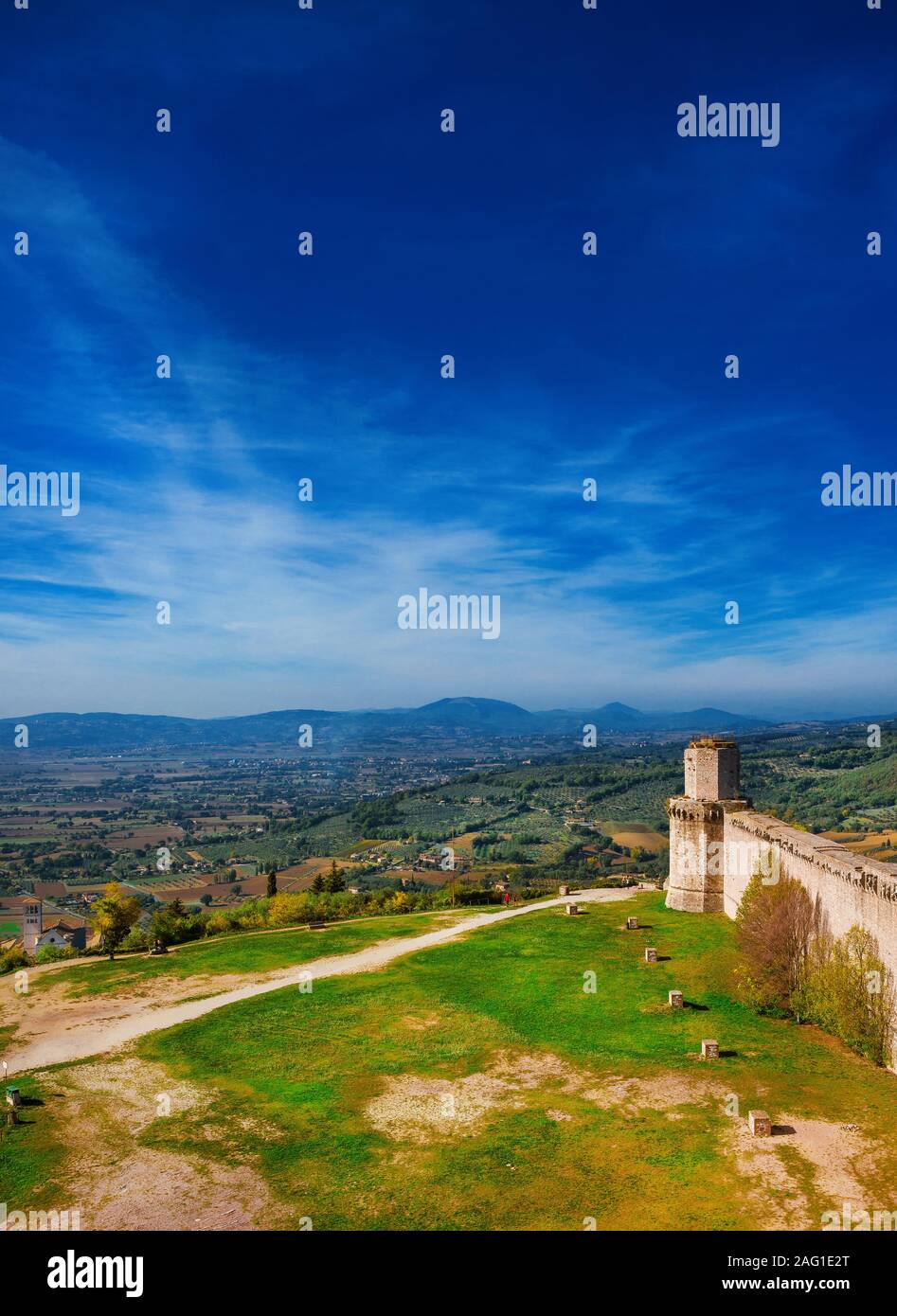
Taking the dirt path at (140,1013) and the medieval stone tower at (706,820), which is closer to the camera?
the dirt path at (140,1013)

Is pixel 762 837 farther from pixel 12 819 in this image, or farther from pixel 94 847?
pixel 12 819

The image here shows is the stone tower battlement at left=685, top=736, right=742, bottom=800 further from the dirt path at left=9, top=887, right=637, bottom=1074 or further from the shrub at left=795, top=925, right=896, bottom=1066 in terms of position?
the shrub at left=795, top=925, right=896, bottom=1066

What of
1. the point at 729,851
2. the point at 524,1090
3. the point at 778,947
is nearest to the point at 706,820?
the point at 729,851

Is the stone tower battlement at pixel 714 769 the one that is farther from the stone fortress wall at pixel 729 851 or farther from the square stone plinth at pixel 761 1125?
the square stone plinth at pixel 761 1125

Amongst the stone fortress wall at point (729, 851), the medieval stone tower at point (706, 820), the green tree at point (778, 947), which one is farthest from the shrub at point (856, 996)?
the medieval stone tower at point (706, 820)

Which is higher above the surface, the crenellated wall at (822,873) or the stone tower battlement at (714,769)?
the stone tower battlement at (714,769)
